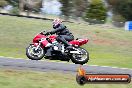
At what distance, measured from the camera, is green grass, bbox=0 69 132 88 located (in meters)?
18.8

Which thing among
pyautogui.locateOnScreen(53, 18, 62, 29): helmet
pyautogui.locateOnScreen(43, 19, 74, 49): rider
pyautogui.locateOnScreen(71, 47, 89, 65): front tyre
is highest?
pyautogui.locateOnScreen(53, 18, 62, 29): helmet

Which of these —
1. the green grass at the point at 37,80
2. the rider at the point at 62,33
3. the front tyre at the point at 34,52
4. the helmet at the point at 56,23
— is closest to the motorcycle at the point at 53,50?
the front tyre at the point at 34,52

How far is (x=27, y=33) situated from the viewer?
20.2 meters

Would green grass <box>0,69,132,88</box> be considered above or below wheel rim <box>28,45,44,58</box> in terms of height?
below

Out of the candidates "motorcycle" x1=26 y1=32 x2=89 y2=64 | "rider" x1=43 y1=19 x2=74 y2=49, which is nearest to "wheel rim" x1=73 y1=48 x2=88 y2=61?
"motorcycle" x1=26 y1=32 x2=89 y2=64

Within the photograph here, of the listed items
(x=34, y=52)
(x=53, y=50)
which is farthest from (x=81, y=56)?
(x=34, y=52)

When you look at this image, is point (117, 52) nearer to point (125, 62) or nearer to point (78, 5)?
point (125, 62)

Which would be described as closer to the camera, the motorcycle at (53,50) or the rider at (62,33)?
the rider at (62,33)

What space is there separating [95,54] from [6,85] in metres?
7.70

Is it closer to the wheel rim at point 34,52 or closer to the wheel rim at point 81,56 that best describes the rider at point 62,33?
the wheel rim at point 81,56

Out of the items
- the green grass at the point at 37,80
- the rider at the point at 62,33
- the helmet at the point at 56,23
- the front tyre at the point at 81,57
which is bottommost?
the green grass at the point at 37,80

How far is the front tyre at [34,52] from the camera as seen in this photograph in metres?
9.34

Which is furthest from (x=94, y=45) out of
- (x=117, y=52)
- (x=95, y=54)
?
(x=117, y=52)

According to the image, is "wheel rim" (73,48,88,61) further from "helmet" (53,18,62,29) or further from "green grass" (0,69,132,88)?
"green grass" (0,69,132,88)
